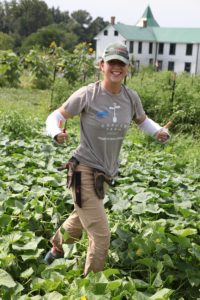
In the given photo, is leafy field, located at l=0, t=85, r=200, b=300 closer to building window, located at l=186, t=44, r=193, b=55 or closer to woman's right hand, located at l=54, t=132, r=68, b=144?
woman's right hand, located at l=54, t=132, r=68, b=144

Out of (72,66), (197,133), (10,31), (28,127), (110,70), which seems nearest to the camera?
(110,70)

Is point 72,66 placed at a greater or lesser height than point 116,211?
greater

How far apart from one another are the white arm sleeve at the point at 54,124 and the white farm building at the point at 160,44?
139 feet

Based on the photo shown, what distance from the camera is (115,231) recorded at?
11.8 ft

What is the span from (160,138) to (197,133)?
5.58m

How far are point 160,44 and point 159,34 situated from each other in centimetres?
109

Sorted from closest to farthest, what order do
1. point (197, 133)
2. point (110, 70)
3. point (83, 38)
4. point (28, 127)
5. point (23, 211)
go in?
point (110, 70), point (23, 211), point (28, 127), point (197, 133), point (83, 38)

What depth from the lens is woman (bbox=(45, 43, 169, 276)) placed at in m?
2.92

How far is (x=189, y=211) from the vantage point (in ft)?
12.7

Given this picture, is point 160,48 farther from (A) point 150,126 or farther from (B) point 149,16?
(A) point 150,126

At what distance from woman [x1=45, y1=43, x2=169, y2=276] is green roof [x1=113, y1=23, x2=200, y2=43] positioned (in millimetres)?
42904

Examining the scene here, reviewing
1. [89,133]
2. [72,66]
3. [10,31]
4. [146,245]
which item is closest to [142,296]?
[146,245]

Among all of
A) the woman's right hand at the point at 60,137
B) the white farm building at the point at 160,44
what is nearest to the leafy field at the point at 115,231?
the woman's right hand at the point at 60,137

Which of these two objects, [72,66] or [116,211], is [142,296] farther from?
[72,66]
